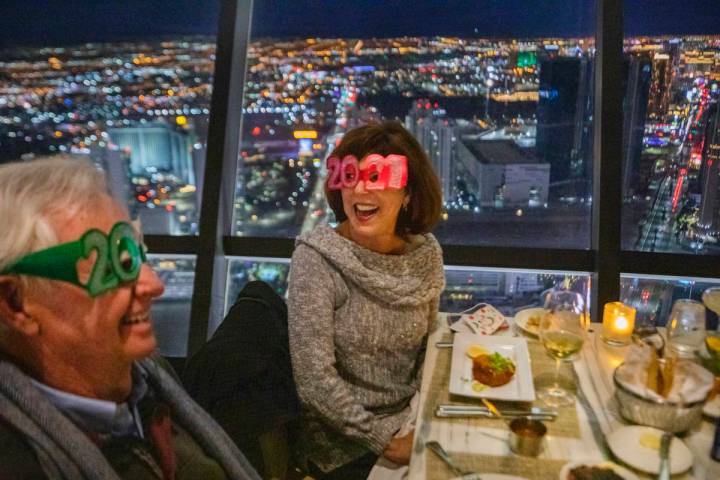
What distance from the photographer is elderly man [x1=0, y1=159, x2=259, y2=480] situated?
2.94 feet

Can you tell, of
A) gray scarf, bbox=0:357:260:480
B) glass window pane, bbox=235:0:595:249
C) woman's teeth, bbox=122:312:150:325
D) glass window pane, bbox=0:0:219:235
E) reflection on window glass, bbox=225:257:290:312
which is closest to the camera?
gray scarf, bbox=0:357:260:480

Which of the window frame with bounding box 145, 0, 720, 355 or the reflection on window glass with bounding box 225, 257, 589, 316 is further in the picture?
the reflection on window glass with bounding box 225, 257, 589, 316

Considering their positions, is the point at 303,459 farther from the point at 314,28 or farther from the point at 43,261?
the point at 314,28

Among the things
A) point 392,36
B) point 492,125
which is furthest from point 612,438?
point 392,36

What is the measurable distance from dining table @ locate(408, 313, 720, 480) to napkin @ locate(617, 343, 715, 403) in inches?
4.0

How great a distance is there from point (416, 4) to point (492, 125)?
0.75 metres

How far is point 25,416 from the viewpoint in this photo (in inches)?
34.8

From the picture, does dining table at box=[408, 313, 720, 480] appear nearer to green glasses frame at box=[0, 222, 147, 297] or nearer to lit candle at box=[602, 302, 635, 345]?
lit candle at box=[602, 302, 635, 345]

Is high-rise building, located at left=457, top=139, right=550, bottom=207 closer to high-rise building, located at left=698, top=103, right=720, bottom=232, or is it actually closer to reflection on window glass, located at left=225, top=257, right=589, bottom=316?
reflection on window glass, located at left=225, top=257, right=589, bottom=316

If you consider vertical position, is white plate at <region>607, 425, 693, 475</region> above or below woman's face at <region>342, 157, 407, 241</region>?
below

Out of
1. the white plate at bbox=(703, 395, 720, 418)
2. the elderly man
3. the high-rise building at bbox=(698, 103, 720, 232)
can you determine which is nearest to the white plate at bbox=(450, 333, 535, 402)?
the white plate at bbox=(703, 395, 720, 418)

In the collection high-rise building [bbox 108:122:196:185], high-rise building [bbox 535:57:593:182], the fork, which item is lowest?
the fork

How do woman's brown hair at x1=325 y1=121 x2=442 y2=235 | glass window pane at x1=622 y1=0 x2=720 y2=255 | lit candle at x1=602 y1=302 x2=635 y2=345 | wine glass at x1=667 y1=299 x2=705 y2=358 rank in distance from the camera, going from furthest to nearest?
glass window pane at x1=622 y1=0 x2=720 y2=255 → woman's brown hair at x1=325 y1=121 x2=442 y2=235 → lit candle at x1=602 y1=302 x2=635 y2=345 → wine glass at x1=667 y1=299 x2=705 y2=358

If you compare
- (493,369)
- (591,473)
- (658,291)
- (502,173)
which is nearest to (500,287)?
(502,173)
